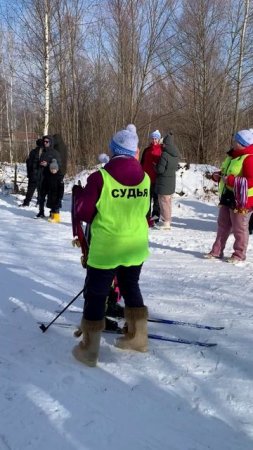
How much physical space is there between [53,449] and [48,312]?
1990 mm

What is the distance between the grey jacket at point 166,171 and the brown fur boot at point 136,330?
18.0 feet

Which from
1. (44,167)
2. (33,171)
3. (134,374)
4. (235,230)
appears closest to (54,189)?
(44,167)

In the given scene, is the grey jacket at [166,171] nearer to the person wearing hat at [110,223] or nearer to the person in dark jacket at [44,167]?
the person in dark jacket at [44,167]

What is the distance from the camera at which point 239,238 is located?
20.6ft

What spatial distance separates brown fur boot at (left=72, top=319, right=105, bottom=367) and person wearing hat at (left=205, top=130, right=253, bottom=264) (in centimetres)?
327

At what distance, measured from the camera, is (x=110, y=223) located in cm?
335

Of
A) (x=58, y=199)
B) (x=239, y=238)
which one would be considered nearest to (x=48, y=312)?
(x=239, y=238)

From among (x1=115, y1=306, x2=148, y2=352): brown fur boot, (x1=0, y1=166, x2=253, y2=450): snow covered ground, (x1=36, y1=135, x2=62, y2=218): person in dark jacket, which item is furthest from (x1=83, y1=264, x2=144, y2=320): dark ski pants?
(x1=36, y1=135, x2=62, y2=218): person in dark jacket

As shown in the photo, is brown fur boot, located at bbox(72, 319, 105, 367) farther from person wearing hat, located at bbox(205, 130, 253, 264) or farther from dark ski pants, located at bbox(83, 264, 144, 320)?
person wearing hat, located at bbox(205, 130, 253, 264)

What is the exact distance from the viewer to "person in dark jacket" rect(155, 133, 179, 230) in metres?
8.92

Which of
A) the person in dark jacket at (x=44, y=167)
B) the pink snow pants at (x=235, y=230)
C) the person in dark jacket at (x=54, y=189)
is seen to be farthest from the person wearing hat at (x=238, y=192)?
the person in dark jacket at (x=44, y=167)

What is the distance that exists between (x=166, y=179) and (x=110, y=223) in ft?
18.8

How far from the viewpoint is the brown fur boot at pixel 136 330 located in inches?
142

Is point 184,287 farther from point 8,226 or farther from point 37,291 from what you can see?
point 8,226
